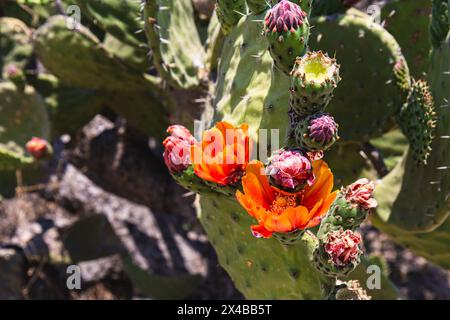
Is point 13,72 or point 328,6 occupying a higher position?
point 328,6

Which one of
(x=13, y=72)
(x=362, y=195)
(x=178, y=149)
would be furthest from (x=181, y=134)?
(x=13, y=72)

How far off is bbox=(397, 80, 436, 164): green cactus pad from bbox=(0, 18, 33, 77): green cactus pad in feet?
5.87

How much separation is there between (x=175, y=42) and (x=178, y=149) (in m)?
0.64

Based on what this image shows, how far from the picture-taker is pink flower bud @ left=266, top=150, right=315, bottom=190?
125 cm

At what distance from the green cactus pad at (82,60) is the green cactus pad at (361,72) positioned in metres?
0.76

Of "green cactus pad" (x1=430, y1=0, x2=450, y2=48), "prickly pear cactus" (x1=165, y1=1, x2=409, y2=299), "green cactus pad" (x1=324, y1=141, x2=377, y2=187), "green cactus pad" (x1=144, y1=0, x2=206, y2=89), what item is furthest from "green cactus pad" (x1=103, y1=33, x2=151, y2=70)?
"green cactus pad" (x1=430, y1=0, x2=450, y2=48)

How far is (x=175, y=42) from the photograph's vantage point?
2045 mm

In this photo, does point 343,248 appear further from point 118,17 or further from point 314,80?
point 118,17

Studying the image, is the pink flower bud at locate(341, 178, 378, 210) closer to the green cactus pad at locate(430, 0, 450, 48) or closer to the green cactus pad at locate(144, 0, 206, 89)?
the green cactus pad at locate(430, 0, 450, 48)

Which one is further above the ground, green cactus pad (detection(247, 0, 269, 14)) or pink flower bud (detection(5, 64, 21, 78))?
green cactus pad (detection(247, 0, 269, 14))
